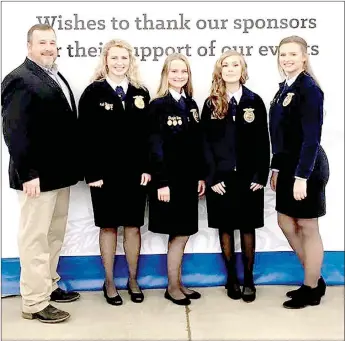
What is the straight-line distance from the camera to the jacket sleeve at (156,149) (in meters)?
3.59

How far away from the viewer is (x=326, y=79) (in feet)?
13.0

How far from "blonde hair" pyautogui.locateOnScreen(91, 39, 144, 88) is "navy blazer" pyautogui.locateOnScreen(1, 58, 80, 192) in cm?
30

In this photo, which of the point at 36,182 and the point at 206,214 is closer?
the point at 36,182

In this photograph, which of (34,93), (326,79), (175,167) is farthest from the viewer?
(326,79)

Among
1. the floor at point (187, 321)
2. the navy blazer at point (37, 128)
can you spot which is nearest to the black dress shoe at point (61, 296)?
the floor at point (187, 321)

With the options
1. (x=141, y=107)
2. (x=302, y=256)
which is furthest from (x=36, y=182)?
(x=302, y=256)

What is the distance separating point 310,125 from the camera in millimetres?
3477

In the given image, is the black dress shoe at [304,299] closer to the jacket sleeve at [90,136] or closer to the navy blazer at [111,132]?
the navy blazer at [111,132]

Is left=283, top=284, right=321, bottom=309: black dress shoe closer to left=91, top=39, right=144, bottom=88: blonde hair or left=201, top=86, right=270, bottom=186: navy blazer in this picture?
left=201, top=86, right=270, bottom=186: navy blazer

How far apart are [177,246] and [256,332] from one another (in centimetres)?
71

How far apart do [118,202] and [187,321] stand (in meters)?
0.81

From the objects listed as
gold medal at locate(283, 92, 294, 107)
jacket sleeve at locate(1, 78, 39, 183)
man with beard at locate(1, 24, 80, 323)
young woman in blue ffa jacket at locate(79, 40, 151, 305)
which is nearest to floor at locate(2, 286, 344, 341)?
man with beard at locate(1, 24, 80, 323)

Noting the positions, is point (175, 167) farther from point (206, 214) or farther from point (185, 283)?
point (185, 283)

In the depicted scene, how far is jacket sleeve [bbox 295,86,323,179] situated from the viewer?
11.4ft
